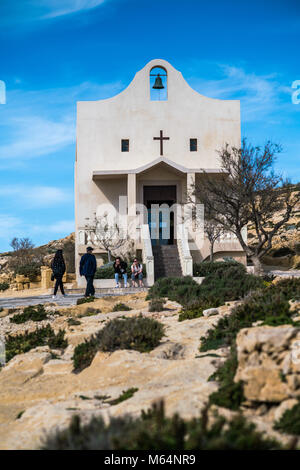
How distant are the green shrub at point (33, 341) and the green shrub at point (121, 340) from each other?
4.82 feet

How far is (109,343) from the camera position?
830cm

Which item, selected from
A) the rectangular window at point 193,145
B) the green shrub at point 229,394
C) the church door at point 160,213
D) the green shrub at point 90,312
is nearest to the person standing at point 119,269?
the church door at point 160,213

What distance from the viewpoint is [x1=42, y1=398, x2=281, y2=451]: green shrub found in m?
3.93

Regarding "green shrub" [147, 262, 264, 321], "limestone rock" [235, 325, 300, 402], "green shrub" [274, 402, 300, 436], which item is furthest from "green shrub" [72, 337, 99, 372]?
"green shrub" [274, 402, 300, 436]

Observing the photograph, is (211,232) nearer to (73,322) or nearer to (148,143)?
(148,143)

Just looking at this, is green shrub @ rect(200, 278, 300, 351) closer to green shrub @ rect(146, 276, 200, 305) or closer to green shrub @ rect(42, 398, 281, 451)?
green shrub @ rect(42, 398, 281, 451)

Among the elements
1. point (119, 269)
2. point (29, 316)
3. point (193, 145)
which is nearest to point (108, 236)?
point (119, 269)

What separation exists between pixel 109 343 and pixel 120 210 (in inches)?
794

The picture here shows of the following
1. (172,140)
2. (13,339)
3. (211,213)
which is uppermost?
(172,140)

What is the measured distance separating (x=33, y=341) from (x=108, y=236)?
16.8 metres

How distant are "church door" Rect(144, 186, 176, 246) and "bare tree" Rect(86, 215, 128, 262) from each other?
231 centimetres

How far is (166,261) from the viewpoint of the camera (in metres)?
25.8
